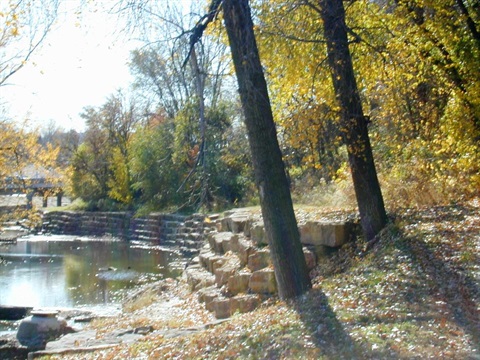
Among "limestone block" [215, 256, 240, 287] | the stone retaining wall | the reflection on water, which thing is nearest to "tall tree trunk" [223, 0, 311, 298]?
the stone retaining wall

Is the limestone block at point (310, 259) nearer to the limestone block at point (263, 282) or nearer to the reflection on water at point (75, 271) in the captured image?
the limestone block at point (263, 282)

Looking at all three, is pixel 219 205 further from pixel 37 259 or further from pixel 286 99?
pixel 286 99

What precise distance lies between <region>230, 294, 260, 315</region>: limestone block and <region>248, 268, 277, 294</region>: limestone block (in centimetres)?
19

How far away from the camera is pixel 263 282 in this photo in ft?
38.1

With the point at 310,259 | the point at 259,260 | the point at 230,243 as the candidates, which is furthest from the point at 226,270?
the point at 310,259

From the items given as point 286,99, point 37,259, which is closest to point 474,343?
point 286,99

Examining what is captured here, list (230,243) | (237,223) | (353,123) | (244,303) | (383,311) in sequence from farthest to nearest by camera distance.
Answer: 1. (237,223)
2. (230,243)
3. (244,303)
4. (353,123)
5. (383,311)

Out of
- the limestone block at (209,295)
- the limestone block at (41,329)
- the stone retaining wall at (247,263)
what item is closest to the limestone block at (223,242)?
the stone retaining wall at (247,263)

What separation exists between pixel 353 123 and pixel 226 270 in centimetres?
454

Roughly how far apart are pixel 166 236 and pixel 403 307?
1038 inches

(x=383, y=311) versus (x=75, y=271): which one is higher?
(x=75, y=271)

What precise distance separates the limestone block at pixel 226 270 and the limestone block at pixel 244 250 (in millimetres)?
151

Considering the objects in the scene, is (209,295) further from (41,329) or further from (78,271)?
(78,271)

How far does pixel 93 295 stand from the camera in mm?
19266
